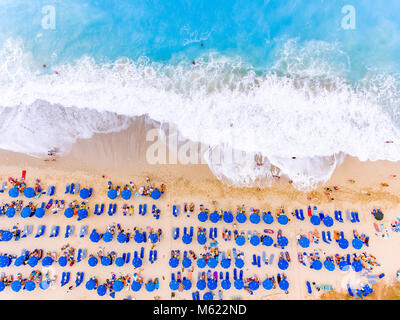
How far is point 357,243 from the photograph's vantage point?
12.3 m

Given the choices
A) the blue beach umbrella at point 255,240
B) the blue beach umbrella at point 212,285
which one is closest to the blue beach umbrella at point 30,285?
the blue beach umbrella at point 212,285

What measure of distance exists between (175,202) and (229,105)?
6.57 m

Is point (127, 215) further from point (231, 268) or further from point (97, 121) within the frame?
point (231, 268)

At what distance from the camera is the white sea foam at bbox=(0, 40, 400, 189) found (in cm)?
1309

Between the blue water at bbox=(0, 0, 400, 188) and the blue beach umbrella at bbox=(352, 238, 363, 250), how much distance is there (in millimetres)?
3872

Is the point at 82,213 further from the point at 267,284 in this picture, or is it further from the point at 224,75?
the point at 224,75

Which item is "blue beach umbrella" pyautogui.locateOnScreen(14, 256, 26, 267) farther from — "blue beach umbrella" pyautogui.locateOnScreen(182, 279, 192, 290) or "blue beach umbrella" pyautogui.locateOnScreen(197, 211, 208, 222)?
"blue beach umbrella" pyautogui.locateOnScreen(197, 211, 208, 222)

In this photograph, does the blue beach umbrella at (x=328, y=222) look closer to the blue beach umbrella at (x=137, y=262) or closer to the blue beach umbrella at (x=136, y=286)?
the blue beach umbrella at (x=137, y=262)

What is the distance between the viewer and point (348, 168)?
13.0 metres

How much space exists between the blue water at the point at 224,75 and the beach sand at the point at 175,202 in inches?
33.9

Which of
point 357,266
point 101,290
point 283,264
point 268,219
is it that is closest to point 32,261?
point 101,290

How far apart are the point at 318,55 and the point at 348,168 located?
719 centimetres

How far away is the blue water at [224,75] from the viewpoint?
43.2 ft
